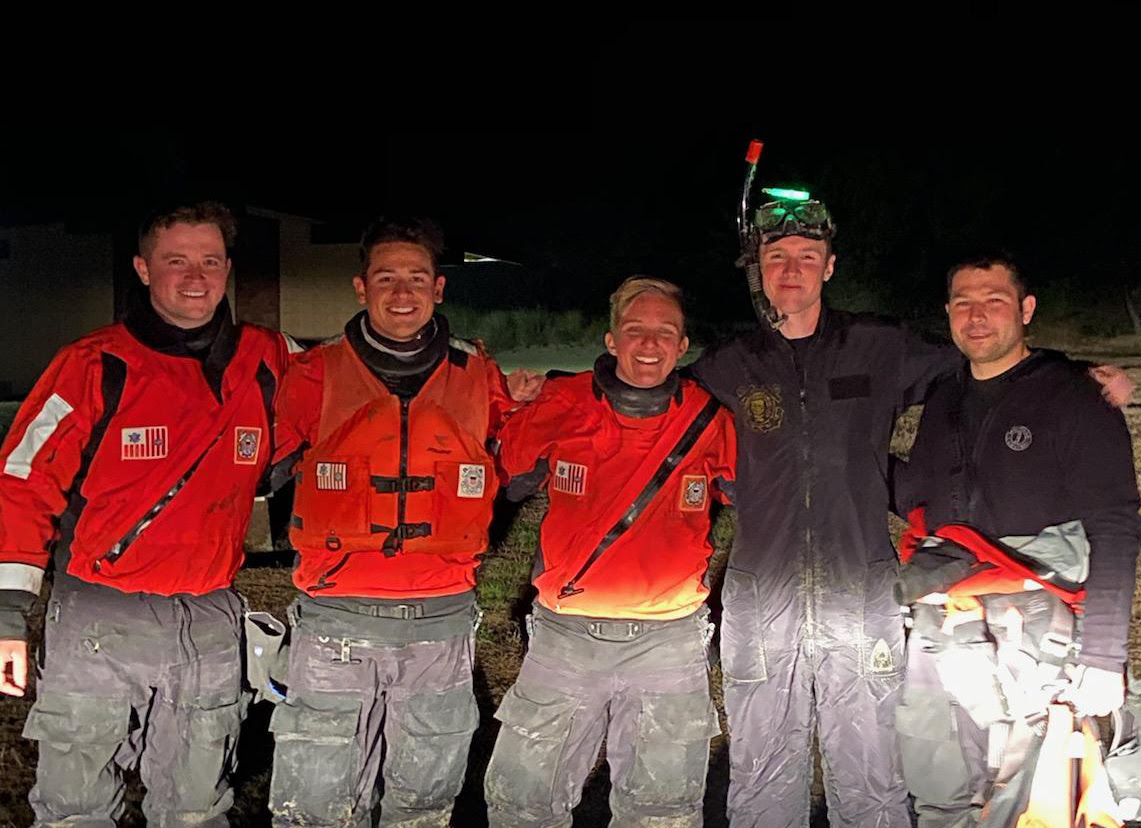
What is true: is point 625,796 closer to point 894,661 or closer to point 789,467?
point 894,661

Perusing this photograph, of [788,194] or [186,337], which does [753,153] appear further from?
[186,337]

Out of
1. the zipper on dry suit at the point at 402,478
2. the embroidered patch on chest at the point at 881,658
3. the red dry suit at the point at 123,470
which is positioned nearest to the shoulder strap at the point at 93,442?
the red dry suit at the point at 123,470

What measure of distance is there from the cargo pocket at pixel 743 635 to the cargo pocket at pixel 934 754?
49 cm

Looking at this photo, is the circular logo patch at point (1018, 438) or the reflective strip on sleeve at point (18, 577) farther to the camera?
the circular logo patch at point (1018, 438)

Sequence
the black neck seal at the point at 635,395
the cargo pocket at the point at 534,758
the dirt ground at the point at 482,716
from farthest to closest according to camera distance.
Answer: the dirt ground at the point at 482,716 < the black neck seal at the point at 635,395 < the cargo pocket at the point at 534,758

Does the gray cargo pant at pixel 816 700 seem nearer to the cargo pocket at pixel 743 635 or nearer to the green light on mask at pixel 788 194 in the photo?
the cargo pocket at pixel 743 635

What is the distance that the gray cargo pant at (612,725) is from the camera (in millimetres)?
3436

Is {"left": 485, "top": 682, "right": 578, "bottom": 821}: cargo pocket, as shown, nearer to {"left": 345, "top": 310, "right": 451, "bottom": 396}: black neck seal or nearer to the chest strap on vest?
the chest strap on vest

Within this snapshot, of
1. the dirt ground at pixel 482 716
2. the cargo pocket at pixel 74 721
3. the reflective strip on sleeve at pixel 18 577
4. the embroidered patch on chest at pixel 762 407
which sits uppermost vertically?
the embroidered patch on chest at pixel 762 407

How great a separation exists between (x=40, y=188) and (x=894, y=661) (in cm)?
1165

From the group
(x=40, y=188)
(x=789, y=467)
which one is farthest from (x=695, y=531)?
(x=40, y=188)

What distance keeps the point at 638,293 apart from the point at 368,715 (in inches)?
65.8

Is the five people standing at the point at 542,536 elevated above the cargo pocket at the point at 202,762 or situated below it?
above

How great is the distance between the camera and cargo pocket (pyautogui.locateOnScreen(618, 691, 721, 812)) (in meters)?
3.43
